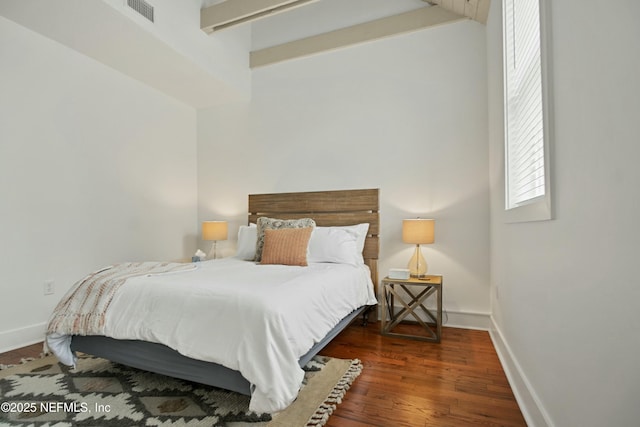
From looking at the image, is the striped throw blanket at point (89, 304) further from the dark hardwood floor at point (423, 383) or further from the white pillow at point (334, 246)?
the white pillow at point (334, 246)

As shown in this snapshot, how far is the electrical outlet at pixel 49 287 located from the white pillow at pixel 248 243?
1641mm

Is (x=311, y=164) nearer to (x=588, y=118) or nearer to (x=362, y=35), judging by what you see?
(x=362, y=35)

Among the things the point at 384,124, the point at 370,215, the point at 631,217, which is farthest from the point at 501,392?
the point at 384,124

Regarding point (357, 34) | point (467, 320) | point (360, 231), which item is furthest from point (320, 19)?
point (467, 320)

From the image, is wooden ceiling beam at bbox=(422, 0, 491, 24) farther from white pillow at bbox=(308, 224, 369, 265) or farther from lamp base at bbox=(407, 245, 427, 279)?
white pillow at bbox=(308, 224, 369, 265)

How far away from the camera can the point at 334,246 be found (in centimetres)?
320

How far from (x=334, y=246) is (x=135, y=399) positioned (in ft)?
6.23

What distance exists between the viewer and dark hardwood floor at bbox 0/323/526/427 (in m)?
1.72

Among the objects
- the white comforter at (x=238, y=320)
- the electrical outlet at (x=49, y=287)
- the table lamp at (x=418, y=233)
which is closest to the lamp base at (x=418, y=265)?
the table lamp at (x=418, y=233)

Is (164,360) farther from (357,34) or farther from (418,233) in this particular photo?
(357,34)

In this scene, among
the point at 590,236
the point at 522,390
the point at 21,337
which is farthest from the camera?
the point at 21,337

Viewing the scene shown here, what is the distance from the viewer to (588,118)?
1.00m

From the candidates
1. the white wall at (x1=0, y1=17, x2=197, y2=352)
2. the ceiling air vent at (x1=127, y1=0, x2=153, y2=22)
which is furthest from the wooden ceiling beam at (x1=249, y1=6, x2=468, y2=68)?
the ceiling air vent at (x1=127, y1=0, x2=153, y2=22)

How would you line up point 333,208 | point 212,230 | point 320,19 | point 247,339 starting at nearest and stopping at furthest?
point 247,339 → point 333,208 → point 320,19 → point 212,230
